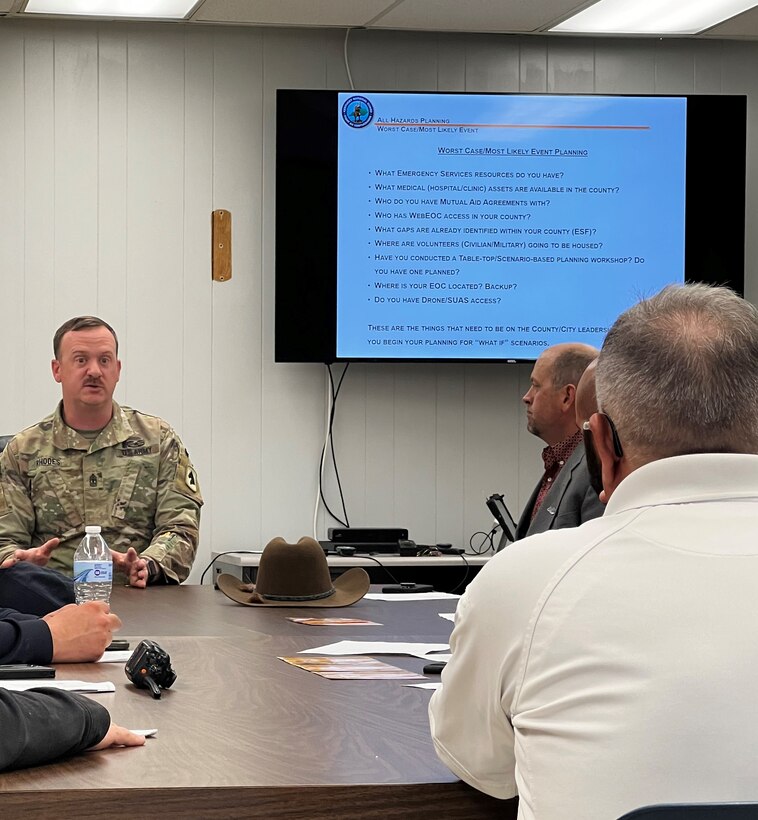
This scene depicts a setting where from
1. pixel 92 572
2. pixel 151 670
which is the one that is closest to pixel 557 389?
pixel 92 572

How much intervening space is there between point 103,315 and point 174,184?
0.62m

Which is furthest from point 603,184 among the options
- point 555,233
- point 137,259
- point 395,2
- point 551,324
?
point 137,259

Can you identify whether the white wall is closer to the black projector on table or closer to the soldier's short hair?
the black projector on table

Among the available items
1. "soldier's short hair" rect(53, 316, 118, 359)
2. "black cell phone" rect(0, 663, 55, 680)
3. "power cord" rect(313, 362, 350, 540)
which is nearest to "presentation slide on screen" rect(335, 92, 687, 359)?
"power cord" rect(313, 362, 350, 540)

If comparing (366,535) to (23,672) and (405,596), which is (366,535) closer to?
(405,596)

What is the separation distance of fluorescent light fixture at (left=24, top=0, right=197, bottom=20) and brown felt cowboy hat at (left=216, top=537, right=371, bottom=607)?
2603 millimetres

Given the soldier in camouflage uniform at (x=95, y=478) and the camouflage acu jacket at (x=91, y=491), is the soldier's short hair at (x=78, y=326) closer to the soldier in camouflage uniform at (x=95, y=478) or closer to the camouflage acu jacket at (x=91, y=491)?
the soldier in camouflage uniform at (x=95, y=478)

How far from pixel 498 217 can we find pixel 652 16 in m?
1.03

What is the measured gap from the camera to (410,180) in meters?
5.20

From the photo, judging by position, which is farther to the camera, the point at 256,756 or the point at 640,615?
the point at 256,756

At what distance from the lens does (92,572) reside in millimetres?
2777

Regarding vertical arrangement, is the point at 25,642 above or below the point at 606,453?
below

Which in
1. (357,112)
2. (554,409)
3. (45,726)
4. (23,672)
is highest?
(357,112)

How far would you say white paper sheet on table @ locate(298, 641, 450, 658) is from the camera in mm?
2312
